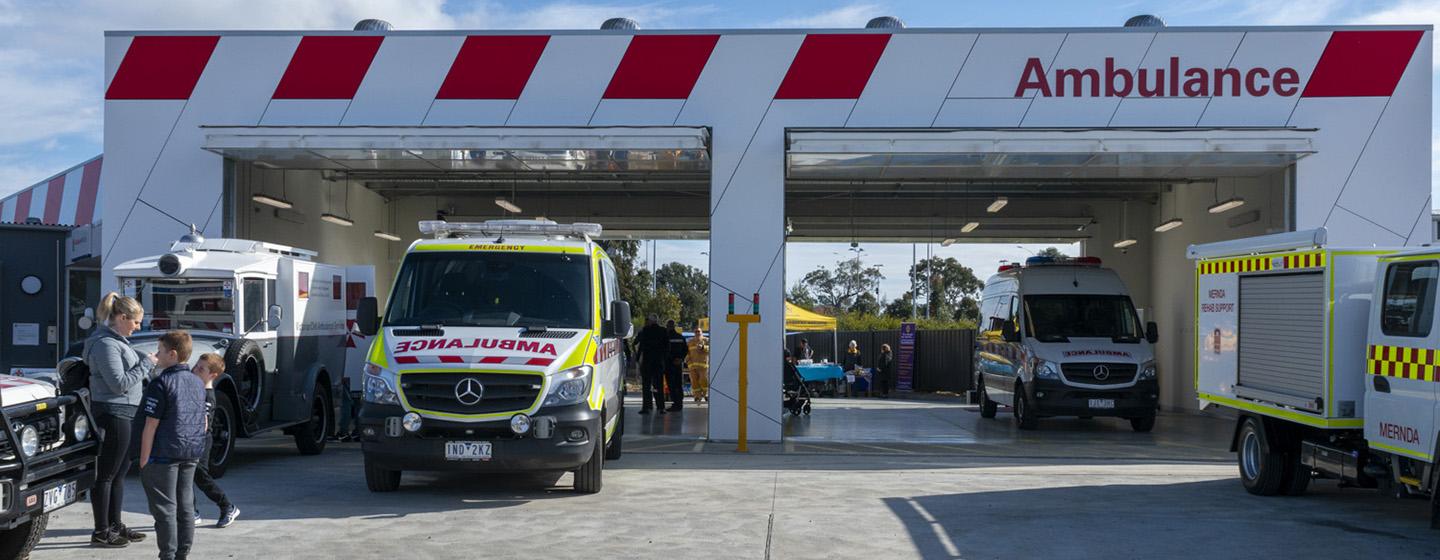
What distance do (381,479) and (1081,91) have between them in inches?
374

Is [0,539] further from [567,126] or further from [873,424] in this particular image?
[873,424]

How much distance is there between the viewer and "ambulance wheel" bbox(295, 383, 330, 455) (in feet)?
42.9

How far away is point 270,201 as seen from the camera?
17.3m

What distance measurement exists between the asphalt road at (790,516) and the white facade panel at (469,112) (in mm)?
4525

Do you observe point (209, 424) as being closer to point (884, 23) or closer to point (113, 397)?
point (113, 397)

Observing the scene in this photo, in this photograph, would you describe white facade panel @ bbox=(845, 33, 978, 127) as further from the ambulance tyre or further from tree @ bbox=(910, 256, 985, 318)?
tree @ bbox=(910, 256, 985, 318)

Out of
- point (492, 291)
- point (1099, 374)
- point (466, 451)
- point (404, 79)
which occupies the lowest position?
point (466, 451)

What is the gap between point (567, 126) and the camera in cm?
1480

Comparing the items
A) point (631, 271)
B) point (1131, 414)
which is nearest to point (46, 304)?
point (1131, 414)

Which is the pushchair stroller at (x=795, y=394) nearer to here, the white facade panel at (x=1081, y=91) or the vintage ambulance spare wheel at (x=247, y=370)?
the white facade panel at (x=1081, y=91)

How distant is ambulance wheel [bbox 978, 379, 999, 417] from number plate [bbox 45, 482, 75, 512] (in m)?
14.9

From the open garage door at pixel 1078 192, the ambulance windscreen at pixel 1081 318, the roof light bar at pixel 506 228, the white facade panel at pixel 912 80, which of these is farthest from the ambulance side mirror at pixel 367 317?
the ambulance windscreen at pixel 1081 318

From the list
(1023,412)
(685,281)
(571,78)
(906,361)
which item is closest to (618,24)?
(571,78)

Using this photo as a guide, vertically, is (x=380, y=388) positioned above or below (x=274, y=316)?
below
